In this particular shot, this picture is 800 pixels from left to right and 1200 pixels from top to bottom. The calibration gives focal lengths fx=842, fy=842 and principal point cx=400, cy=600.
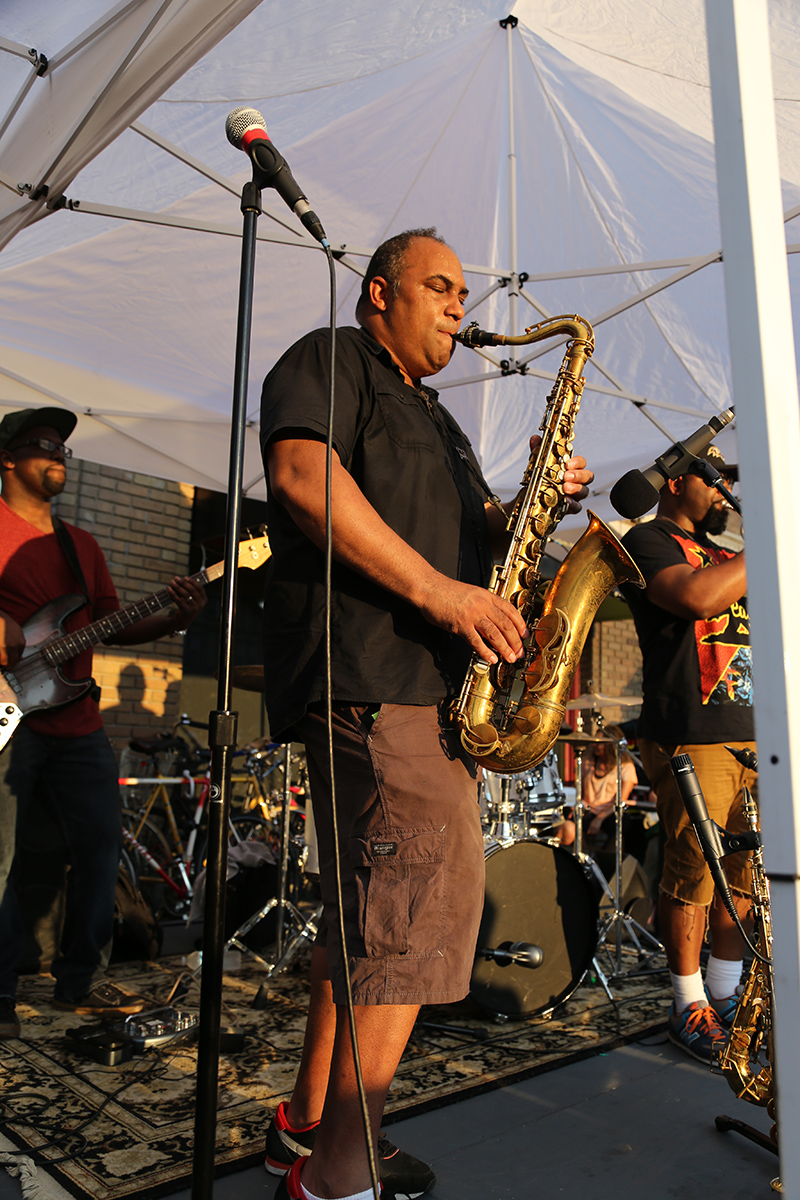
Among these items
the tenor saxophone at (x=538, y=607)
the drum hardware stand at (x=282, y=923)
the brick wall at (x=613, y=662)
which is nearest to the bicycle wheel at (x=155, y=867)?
the drum hardware stand at (x=282, y=923)

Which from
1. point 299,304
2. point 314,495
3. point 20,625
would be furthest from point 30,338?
point 314,495

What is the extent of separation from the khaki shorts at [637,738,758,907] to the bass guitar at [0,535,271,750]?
2.00 meters

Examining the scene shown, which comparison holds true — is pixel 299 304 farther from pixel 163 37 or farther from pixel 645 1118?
pixel 645 1118

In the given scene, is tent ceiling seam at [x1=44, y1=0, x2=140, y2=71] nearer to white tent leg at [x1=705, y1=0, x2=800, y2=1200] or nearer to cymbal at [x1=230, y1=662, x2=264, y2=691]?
white tent leg at [x1=705, y1=0, x2=800, y2=1200]

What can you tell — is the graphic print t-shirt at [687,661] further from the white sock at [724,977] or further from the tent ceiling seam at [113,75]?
the tent ceiling seam at [113,75]

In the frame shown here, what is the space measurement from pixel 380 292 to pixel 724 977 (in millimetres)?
3092

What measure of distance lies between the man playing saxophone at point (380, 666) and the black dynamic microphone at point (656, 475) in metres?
0.47

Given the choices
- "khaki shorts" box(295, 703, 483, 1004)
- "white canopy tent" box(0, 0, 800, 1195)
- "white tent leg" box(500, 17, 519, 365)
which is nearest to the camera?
"khaki shorts" box(295, 703, 483, 1004)

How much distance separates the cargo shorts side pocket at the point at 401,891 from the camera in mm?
1713

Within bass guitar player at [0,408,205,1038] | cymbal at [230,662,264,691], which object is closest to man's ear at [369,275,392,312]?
bass guitar player at [0,408,205,1038]

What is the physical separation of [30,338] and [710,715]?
15.1ft

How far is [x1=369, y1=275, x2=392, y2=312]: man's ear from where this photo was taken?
230 cm

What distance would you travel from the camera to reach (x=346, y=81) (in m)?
4.11

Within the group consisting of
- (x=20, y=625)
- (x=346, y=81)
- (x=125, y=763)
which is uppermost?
(x=346, y=81)
